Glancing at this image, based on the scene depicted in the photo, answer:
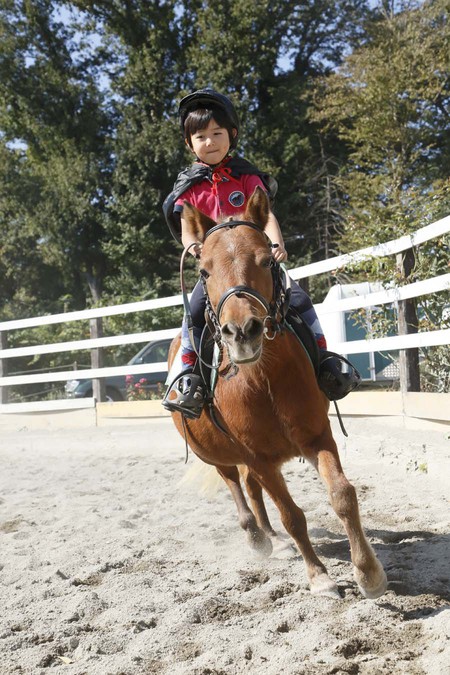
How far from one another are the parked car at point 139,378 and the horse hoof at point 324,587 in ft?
26.4

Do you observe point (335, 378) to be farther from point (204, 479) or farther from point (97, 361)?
point (97, 361)

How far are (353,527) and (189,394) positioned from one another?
1.15 metres

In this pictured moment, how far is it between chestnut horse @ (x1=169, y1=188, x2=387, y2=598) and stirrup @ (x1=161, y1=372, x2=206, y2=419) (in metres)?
0.14

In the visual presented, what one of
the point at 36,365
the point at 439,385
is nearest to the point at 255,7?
the point at 36,365

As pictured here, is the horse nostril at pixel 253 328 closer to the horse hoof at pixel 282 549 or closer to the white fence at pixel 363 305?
the horse hoof at pixel 282 549

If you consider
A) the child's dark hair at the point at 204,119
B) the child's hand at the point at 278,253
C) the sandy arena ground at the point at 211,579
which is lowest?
the sandy arena ground at the point at 211,579

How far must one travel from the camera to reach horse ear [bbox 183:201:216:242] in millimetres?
3307

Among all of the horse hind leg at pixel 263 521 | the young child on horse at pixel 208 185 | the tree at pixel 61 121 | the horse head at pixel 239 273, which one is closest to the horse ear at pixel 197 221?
the horse head at pixel 239 273

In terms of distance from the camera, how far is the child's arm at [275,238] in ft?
10.8

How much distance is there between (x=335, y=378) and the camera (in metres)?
3.71

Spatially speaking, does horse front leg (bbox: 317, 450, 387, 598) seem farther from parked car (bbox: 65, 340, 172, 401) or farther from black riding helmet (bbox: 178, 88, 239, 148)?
parked car (bbox: 65, 340, 172, 401)

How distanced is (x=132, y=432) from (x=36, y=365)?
12052 millimetres

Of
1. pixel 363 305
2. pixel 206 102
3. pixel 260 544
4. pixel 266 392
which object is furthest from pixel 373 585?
pixel 363 305

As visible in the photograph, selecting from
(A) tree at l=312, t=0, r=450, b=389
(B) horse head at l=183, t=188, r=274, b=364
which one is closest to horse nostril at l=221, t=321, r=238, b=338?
(B) horse head at l=183, t=188, r=274, b=364
